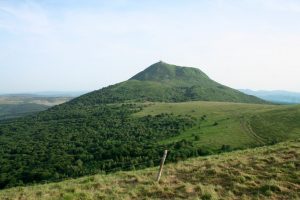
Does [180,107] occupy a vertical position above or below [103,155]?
above

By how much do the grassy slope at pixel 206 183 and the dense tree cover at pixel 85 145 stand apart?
35.0m

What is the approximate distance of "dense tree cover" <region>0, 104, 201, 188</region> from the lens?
293 ft

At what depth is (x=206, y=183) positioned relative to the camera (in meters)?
20.0

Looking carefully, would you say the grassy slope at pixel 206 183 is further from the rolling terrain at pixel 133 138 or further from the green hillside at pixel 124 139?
the rolling terrain at pixel 133 138

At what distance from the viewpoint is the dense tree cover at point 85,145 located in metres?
89.4

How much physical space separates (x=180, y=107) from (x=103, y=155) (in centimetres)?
7484

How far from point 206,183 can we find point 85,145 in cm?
11219

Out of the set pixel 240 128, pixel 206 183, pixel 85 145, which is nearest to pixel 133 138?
pixel 85 145

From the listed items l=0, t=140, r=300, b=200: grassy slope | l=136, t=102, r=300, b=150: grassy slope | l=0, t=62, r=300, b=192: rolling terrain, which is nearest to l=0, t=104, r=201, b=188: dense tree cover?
l=0, t=62, r=300, b=192: rolling terrain

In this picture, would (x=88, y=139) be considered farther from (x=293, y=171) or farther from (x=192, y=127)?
(x=293, y=171)

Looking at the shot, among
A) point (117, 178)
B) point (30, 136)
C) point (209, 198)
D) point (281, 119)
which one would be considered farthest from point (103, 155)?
point (209, 198)

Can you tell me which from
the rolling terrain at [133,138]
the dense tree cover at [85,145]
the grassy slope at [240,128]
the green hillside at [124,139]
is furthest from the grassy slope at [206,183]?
the grassy slope at [240,128]

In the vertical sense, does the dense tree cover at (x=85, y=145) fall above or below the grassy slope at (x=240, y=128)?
below

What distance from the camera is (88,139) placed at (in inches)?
5423
